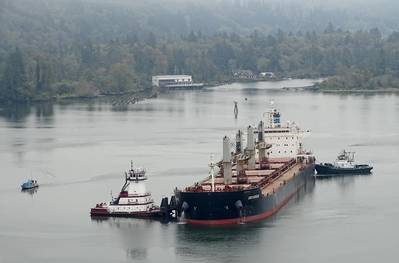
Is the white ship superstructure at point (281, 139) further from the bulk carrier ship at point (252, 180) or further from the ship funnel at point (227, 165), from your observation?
the ship funnel at point (227, 165)

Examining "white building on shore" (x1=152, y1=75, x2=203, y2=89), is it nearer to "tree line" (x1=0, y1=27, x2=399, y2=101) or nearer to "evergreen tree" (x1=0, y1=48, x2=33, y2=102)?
"tree line" (x1=0, y1=27, x2=399, y2=101)

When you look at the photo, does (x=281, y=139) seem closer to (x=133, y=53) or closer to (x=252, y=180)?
(x=252, y=180)

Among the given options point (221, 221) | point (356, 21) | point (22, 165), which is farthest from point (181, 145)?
point (356, 21)

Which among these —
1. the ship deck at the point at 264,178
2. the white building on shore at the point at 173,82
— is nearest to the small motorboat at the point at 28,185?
the ship deck at the point at 264,178

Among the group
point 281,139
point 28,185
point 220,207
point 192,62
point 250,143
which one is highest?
point 192,62

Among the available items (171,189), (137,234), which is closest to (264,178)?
(171,189)
